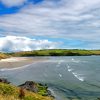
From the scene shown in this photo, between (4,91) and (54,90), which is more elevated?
(4,91)

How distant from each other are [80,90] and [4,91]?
32.0 metres

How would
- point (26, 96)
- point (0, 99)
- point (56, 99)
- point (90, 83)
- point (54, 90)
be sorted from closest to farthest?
point (0, 99)
point (26, 96)
point (56, 99)
point (54, 90)
point (90, 83)

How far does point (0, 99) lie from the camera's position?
2034 cm

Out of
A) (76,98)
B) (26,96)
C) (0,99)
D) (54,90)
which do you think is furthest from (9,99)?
(54,90)

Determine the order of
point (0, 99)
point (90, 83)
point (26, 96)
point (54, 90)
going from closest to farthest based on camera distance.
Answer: point (0, 99), point (26, 96), point (54, 90), point (90, 83)

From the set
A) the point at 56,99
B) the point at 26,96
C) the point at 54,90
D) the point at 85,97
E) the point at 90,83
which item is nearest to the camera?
the point at 26,96

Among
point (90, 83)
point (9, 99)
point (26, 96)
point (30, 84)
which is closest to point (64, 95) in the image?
point (30, 84)

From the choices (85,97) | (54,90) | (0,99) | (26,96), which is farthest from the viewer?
(54,90)

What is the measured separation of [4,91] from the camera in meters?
29.0

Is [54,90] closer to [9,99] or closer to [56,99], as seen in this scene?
[56,99]

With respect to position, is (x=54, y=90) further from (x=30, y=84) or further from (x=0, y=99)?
(x=0, y=99)

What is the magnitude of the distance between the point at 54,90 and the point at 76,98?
996 centimetres

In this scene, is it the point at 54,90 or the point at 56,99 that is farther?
the point at 54,90

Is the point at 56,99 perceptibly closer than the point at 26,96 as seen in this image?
No
